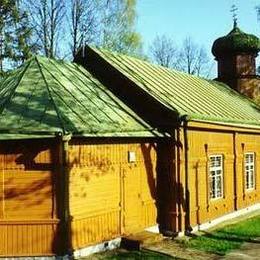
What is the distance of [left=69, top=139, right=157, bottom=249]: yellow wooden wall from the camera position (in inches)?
531

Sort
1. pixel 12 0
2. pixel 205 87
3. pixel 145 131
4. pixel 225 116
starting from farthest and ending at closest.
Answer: pixel 12 0
pixel 205 87
pixel 225 116
pixel 145 131

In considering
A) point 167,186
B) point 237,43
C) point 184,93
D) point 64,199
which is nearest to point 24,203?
point 64,199

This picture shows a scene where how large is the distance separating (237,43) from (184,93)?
8.91 metres

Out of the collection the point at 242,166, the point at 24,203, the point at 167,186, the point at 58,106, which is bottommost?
the point at 24,203

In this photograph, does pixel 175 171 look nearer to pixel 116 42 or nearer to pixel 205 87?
pixel 205 87

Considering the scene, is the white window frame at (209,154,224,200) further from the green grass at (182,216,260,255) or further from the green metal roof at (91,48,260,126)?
the green metal roof at (91,48,260,126)

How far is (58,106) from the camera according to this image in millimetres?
14000

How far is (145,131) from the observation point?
15.5m

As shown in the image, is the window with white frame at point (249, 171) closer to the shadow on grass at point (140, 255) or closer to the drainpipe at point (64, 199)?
the shadow on grass at point (140, 255)

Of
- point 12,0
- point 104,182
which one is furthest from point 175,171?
point 12,0

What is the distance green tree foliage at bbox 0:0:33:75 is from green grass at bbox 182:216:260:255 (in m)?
16.7

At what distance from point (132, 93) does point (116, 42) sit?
1559cm

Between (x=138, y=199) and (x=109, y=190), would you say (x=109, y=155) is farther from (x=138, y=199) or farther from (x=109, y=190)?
(x=138, y=199)

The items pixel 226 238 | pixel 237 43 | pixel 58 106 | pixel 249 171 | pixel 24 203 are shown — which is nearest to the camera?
pixel 24 203
